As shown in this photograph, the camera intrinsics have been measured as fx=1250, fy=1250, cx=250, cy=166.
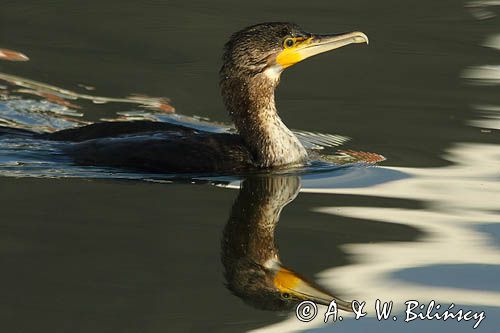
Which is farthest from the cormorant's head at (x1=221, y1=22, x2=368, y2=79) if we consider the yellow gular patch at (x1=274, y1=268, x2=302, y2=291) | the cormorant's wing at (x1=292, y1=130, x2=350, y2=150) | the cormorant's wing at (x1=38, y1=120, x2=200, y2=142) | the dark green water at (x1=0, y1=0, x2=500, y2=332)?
the yellow gular patch at (x1=274, y1=268, x2=302, y2=291)

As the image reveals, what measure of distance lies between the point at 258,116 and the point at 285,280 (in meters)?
3.19

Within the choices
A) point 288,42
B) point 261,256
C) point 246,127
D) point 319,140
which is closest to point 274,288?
point 261,256

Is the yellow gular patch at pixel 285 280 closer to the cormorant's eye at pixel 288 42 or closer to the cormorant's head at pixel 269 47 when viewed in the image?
the cormorant's head at pixel 269 47

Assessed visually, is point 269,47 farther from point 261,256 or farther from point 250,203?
point 261,256

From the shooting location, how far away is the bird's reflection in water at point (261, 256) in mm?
5973

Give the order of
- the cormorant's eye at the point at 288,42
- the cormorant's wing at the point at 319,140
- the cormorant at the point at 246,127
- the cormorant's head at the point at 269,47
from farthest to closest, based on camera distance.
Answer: the cormorant's wing at the point at 319,140 → the cormorant's eye at the point at 288,42 → the cormorant's head at the point at 269,47 → the cormorant at the point at 246,127

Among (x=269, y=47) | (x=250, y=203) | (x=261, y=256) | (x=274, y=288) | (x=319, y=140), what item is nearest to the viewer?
(x=274, y=288)

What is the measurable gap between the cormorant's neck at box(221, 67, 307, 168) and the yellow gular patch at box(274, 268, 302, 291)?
9.42 feet

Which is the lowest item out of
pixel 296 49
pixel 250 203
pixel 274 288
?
pixel 250 203

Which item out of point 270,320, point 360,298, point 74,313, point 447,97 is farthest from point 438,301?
point 447,97

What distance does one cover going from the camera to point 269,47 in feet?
30.2

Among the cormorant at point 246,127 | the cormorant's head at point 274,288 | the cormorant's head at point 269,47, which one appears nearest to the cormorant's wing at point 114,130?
the cormorant at point 246,127

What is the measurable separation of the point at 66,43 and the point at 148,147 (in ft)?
15.1

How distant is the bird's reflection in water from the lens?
5973mm
